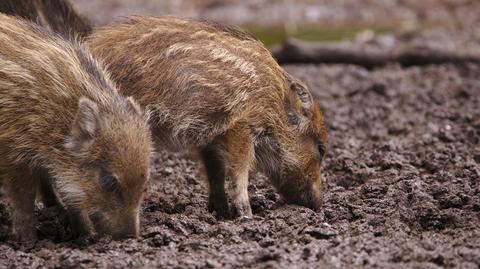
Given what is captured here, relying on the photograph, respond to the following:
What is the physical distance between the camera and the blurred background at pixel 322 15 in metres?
14.4

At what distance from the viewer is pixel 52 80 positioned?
6.46 m

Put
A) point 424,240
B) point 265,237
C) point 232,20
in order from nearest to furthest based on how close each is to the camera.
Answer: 1. point 424,240
2. point 265,237
3. point 232,20

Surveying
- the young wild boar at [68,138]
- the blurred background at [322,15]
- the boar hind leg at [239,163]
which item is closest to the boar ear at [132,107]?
the young wild boar at [68,138]

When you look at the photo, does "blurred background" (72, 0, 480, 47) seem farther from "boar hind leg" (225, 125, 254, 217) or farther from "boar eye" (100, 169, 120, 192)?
"boar eye" (100, 169, 120, 192)

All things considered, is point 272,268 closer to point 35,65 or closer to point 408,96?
point 35,65

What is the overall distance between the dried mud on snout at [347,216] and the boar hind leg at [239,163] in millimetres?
181

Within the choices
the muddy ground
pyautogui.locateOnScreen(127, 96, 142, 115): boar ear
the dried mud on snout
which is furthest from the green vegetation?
pyautogui.locateOnScreen(127, 96, 142, 115): boar ear

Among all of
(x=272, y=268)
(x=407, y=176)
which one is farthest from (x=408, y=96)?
(x=272, y=268)

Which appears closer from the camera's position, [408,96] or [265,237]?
[265,237]

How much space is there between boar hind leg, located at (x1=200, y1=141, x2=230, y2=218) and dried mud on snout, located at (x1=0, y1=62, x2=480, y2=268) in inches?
4.3

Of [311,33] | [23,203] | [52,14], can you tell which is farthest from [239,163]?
[311,33]

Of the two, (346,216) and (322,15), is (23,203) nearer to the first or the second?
(346,216)

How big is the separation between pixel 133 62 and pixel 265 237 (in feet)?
4.82

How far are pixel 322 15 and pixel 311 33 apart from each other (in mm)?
1513
